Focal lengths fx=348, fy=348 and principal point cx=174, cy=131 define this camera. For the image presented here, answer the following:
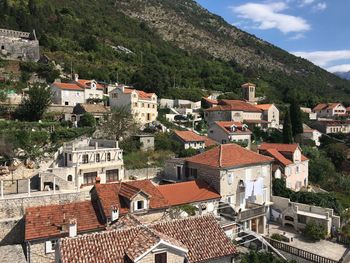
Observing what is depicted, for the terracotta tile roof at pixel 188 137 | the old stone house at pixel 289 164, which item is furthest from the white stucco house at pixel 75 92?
the old stone house at pixel 289 164

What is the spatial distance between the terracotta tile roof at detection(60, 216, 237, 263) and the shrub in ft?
62.3

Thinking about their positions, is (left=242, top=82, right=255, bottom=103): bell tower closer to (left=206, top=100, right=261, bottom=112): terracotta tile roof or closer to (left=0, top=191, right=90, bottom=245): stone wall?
(left=206, top=100, right=261, bottom=112): terracotta tile roof

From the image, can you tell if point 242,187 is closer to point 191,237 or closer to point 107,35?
point 191,237

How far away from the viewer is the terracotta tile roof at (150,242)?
1421cm

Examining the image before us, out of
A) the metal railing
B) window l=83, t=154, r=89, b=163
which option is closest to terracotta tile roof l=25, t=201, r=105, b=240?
window l=83, t=154, r=89, b=163

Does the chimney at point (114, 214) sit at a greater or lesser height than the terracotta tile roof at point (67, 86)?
A: lesser

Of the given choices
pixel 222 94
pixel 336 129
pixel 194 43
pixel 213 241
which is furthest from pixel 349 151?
pixel 194 43

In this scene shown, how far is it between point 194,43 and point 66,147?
439 ft

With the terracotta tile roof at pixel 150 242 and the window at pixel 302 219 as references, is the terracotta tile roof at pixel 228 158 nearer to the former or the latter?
the window at pixel 302 219

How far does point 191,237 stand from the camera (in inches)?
648

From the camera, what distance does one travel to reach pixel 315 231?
3241 cm

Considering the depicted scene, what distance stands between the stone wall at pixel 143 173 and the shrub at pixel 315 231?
17.1 metres

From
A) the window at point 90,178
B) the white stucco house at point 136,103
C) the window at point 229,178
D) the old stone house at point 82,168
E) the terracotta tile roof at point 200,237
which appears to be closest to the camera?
the terracotta tile roof at point 200,237

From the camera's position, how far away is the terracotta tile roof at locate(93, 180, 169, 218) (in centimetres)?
2548
